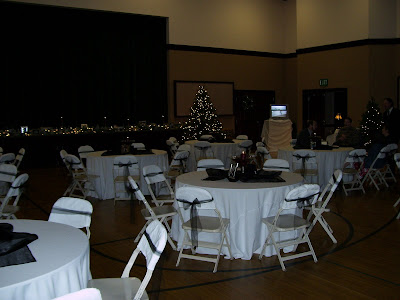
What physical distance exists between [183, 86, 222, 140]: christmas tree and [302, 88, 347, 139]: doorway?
351 cm

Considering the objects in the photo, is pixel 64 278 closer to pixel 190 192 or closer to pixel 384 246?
pixel 190 192

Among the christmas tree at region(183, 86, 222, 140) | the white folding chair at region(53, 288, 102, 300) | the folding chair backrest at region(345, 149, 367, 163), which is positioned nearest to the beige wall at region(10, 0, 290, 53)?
the christmas tree at region(183, 86, 222, 140)

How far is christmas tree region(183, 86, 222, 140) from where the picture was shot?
15.4 meters

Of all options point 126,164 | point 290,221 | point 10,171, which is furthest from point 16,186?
point 290,221

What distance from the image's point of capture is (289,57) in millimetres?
19000

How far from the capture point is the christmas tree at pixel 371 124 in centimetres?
1148

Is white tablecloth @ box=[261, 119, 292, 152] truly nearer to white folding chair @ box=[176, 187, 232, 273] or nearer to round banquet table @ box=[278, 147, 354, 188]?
round banquet table @ box=[278, 147, 354, 188]

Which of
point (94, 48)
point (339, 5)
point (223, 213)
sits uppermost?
point (339, 5)

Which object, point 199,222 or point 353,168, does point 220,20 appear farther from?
point 199,222

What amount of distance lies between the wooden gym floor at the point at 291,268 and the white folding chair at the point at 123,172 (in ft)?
3.35

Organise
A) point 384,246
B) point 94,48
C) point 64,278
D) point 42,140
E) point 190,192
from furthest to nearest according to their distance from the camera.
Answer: point 94,48 → point 42,140 → point 384,246 → point 190,192 → point 64,278

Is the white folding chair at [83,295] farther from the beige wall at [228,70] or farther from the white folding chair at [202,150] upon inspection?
the beige wall at [228,70]

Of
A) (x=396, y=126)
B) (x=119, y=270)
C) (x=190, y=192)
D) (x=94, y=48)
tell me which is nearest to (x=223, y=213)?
(x=190, y=192)

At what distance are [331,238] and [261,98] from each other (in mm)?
13409
